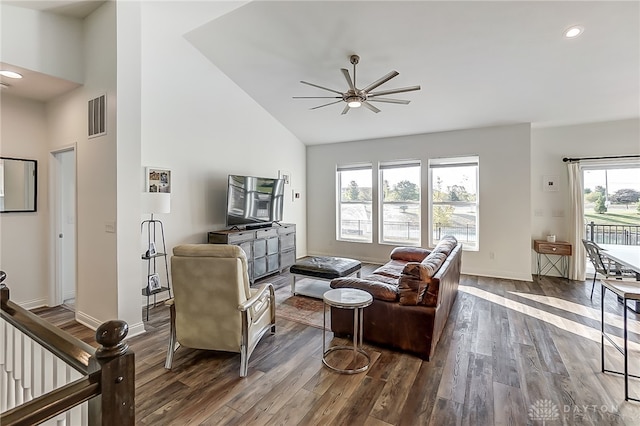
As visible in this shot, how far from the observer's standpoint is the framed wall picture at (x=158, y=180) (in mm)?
4082

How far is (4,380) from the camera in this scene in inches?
78.1

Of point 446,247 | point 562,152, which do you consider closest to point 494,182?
point 562,152

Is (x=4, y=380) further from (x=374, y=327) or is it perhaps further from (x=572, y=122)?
(x=572, y=122)

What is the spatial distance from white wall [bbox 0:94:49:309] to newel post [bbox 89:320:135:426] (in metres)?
4.08

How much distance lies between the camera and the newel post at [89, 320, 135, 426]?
949 millimetres

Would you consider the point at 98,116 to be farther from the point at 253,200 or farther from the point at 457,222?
the point at 457,222

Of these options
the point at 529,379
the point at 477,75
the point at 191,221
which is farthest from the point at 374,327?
the point at 477,75

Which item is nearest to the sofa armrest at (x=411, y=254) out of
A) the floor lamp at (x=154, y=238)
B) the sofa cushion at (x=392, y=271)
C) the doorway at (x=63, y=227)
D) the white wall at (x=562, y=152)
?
the sofa cushion at (x=392, y=271)

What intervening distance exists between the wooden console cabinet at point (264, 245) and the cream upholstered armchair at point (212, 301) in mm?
2109

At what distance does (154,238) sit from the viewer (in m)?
4.18

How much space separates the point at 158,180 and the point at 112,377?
3.73 m

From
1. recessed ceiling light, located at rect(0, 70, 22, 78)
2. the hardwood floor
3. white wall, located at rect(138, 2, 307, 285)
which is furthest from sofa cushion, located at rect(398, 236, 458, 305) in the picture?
recessed ceiling light, located at rect(0, 70, 22, 78)

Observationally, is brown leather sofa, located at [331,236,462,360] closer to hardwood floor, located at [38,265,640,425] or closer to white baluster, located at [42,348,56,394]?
hardwood floor, located at [38,265,640,425]

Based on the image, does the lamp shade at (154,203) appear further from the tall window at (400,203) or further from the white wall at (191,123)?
the tall window at (400,203)
